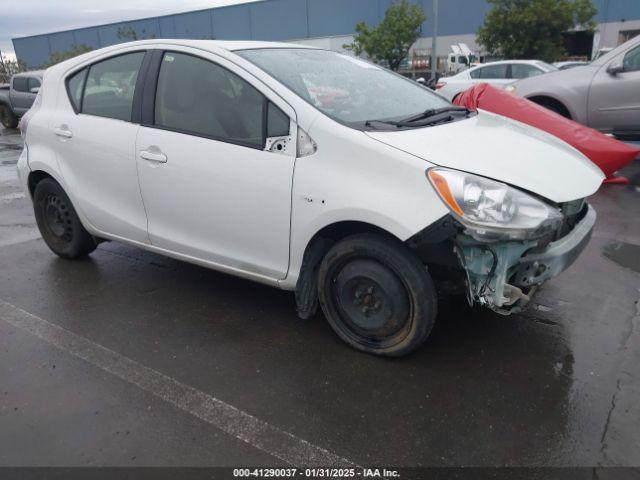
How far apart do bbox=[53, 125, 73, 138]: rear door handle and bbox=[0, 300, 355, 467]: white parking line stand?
139cm

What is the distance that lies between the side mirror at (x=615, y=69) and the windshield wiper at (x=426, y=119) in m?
4.98

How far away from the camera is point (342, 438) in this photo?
8.23 feet

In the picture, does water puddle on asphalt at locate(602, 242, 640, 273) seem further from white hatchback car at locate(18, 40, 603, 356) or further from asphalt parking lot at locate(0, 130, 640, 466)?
white hatchback car at locate(18, 40, 603, 356)

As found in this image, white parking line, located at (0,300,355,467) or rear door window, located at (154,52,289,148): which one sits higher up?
rear door window, located at (154,52,289,148)

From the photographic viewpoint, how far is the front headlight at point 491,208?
2.61m

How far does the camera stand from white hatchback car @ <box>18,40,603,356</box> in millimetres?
2734

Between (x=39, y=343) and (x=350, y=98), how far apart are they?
2479 mm

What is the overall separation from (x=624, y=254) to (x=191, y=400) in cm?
380

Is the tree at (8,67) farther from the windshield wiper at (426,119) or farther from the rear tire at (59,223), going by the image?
the windshield wiper at (426,119)

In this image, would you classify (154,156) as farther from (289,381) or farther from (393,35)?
(393,35)

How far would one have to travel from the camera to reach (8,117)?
17.0 meters

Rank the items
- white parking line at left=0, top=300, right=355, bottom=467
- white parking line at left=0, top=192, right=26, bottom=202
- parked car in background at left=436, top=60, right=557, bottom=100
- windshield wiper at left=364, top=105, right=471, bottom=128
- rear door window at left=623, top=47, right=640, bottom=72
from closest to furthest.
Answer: white parking line at left=0, top=300, right=355, bottom=467 → windshield wiper at left=364, top=105, right=471, bottom=128 → white parking line at left=0, top=192, right=26, bottom=202 → rear door window at left=623, top=47, right=640, bottom=72 → parked car in background at left=436, top=60, right=557, bottom=100

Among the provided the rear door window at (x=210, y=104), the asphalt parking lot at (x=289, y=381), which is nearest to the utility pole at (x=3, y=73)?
the asphalt parking lot at (x=289, y=381)

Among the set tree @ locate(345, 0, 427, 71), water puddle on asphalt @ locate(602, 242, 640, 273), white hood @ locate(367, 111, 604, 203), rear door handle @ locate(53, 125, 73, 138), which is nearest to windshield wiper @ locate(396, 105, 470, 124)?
white hood @ locate(367, 111, 604, 203)
